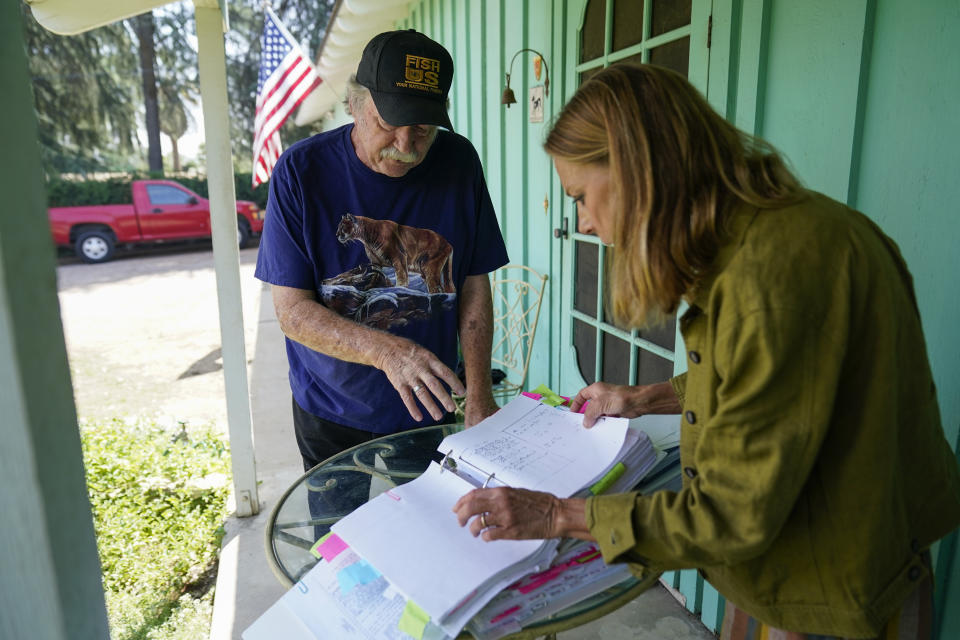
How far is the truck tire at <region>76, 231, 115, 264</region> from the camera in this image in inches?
536

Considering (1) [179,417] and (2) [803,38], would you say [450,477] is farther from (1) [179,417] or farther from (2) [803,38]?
(1) [179,417]

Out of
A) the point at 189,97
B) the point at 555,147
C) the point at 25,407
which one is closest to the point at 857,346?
the point at 555,147

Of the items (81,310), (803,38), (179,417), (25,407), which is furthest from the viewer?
(81,310)

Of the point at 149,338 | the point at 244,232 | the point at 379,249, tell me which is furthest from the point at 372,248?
the point at 244,232

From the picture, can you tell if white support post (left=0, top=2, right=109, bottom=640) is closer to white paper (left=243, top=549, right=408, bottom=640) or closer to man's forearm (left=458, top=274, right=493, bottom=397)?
white paper (left=243, top=549, right=408, bottom=640)

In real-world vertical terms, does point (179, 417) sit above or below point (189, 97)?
below

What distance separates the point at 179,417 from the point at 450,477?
4528 millimetres

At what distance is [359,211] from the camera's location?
1.78 m

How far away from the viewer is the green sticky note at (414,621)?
0.93 meters

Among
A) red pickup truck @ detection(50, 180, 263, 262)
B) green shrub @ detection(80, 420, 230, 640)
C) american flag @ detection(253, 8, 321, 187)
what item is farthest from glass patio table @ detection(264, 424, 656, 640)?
red pickup truck @ detection(50, 180, 263, 262)

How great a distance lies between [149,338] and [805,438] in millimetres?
8152

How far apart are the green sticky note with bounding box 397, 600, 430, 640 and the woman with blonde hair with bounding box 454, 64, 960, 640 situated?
0.49ft

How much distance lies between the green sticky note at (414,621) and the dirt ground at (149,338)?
1945 mm

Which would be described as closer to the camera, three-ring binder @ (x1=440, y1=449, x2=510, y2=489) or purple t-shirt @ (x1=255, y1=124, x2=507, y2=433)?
three-ring binder @ (x1=440, y1=449, x2=510, y2=489)
